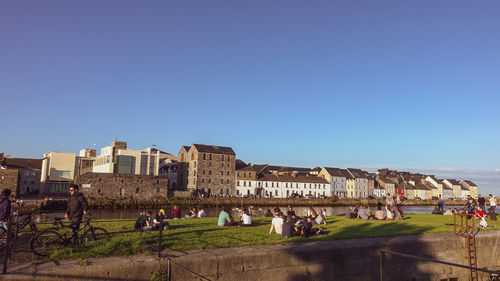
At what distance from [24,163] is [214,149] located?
55.3 metres

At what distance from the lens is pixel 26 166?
94000 mm

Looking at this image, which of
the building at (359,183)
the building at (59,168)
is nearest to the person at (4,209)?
the building at (59,168)

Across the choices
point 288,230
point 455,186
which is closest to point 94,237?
point 288,230

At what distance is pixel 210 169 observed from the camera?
93438mm

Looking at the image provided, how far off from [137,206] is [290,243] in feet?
194

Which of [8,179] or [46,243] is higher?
[8,179]

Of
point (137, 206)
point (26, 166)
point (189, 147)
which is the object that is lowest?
point (137, 206)

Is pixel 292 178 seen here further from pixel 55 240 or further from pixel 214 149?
pixel 55 240

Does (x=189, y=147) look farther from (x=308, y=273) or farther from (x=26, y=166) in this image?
(x=308, y=273)

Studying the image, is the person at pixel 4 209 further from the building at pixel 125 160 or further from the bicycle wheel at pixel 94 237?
the building at pixel 125 160

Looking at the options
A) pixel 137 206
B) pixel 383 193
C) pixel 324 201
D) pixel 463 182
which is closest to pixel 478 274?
pixel 137 206

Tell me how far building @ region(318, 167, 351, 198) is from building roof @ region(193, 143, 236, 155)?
38.7 metres

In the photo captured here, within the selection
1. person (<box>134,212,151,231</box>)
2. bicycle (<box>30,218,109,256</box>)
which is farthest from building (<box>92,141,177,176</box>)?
bicycle (<box>30,218,109,256</box>)

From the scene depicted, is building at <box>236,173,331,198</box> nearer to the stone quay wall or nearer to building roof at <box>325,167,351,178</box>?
building roof at <box>325,167,351,178</box>
